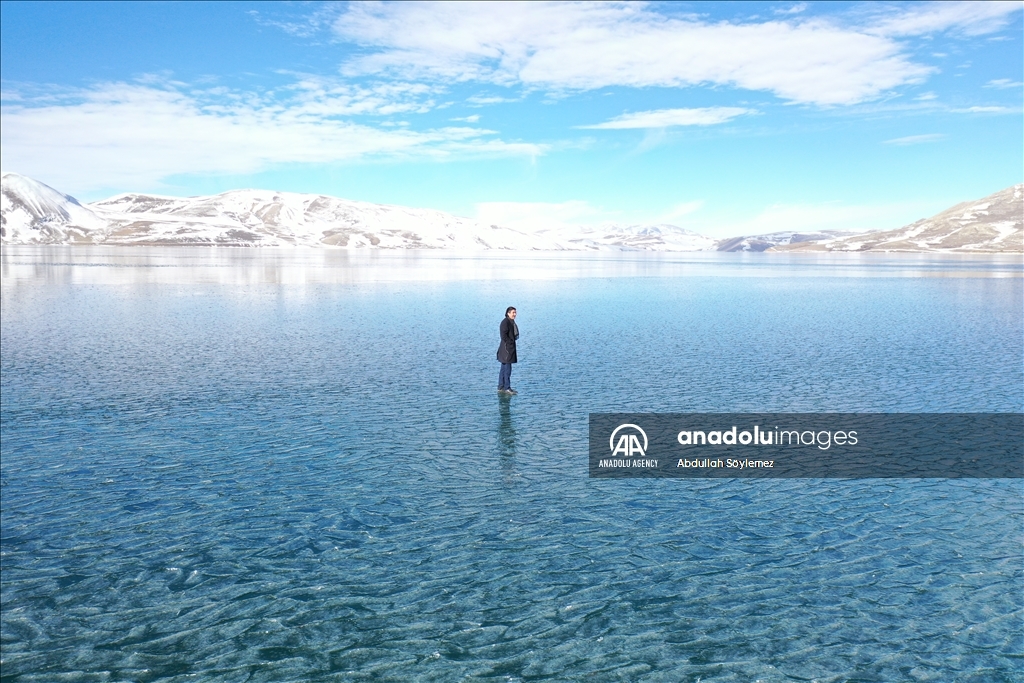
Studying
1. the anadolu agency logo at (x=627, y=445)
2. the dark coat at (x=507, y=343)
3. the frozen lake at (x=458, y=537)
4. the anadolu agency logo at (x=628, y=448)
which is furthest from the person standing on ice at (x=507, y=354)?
the anadolu agency logo at (x=627, y=445)

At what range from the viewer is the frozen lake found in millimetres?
11008

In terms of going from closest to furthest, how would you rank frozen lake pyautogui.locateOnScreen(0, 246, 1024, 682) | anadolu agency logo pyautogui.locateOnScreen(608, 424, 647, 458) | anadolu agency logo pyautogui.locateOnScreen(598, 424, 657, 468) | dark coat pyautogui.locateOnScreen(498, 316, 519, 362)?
1. frozen lake pyautogui.locateOnScreen(0, 246, 1024, 682)
2. anadolu agency logo pyautogui.locateOnScreen(598, 424, 657, 468)
3. anadolu agency logo pyautogui.locateOnScreen(608, 424, 647, 458)
4. dark coat pyautogui.locateOnScreen(498, 316, 519, 362)

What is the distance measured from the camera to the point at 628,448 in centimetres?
2144

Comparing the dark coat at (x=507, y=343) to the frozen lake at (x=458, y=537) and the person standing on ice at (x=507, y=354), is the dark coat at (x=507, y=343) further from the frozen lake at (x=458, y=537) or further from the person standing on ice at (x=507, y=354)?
the frozen lake at (x=458, y=537)

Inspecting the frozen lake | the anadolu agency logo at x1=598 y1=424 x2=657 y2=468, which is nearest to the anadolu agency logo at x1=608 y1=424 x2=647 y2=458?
the anadolu agency logo at x1=598 y1=424 x2=657 y2=468

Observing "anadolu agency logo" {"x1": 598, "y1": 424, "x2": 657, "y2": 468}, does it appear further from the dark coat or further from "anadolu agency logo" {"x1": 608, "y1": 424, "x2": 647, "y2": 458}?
the dark coat

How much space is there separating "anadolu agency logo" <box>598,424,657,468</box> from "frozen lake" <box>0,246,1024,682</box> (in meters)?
1.15

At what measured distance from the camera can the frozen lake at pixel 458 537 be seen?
36.1 ft

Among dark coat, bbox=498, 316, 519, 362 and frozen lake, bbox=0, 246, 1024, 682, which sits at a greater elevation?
dark coat, bbox=498, 316, 519, 362

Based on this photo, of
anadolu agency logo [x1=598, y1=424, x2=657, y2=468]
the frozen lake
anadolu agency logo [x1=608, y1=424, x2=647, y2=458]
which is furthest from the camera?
anadolu agency logo [x1=608, y1=424, x2=647, y2=458]

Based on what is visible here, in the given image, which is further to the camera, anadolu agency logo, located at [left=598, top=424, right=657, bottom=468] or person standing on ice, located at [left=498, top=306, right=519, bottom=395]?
person standing on ice, located at [left=498, top=306, right=519, bottom=395]

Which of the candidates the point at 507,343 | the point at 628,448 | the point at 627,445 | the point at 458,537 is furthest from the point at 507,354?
the point at 458,537

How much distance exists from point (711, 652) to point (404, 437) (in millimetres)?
12870

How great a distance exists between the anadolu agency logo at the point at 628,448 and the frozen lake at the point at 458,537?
1.15 m
